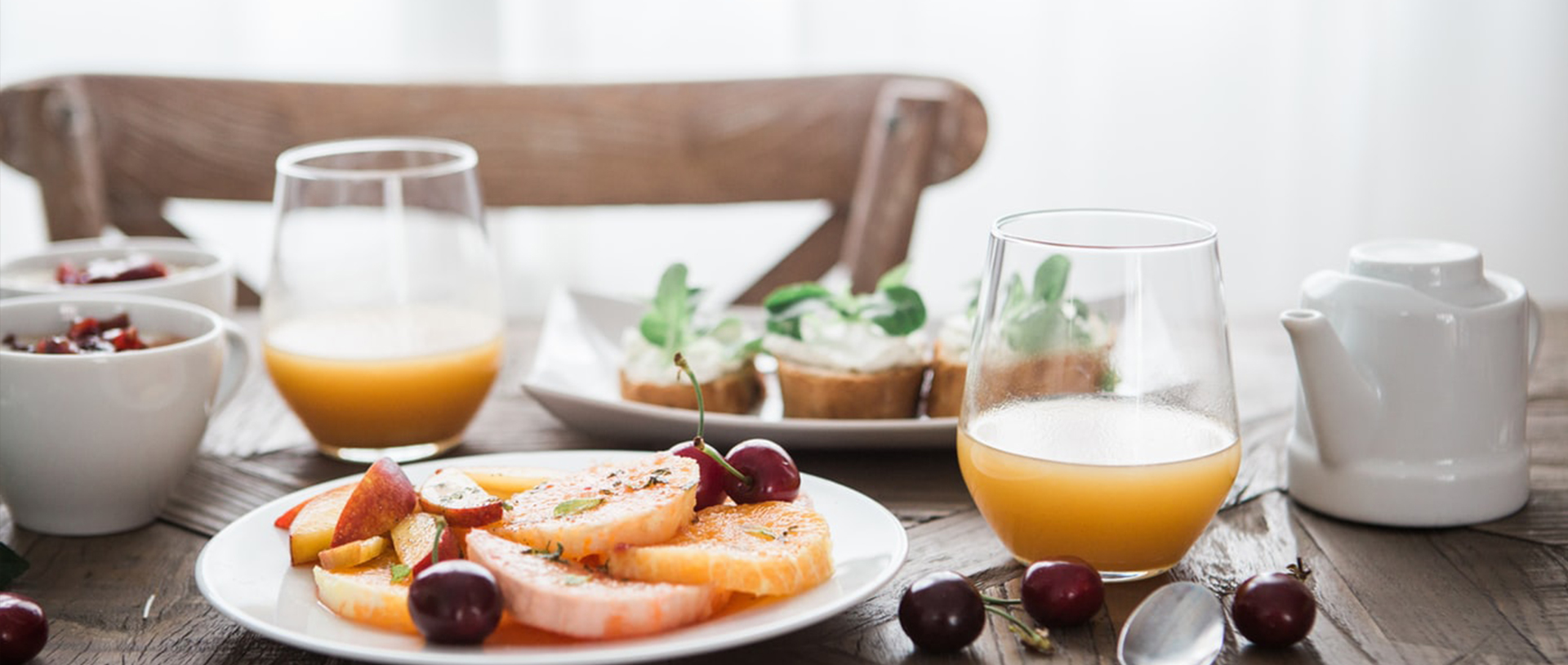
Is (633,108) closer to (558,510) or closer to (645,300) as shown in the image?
(645,300)

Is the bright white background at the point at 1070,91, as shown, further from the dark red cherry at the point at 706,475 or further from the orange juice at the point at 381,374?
the dark red cherry at the point at 706,475

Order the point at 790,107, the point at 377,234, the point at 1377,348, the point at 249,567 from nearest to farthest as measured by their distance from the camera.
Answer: the point at 249,567 → the point at 1377,348 → the point at 377,234 → the point at 790,107

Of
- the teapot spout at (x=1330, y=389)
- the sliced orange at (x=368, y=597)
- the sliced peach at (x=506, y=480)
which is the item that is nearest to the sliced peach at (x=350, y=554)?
the sliced orange at (x=368, y=597)

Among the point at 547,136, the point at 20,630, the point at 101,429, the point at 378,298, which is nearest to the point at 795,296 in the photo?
the point at 378,298

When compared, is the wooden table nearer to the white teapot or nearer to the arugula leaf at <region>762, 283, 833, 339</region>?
the white teapot

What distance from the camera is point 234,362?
1150 millimetres

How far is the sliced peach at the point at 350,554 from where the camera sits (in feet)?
2.67

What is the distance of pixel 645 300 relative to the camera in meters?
1.30

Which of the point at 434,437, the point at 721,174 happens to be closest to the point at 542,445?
the point at 434,437

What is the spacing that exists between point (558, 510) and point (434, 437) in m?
0.45

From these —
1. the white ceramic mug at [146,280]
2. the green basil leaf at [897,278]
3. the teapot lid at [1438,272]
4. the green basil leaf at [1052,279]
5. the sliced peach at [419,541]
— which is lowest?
the sliced peach at [419,541]

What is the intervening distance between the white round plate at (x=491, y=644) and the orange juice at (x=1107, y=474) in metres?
0.08

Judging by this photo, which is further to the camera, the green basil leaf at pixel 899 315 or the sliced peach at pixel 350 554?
the green basil leaf at pixel 899 315

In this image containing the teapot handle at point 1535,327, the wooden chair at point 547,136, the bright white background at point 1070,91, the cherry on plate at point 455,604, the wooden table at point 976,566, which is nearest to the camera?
the cherry on plate at point 455,604
